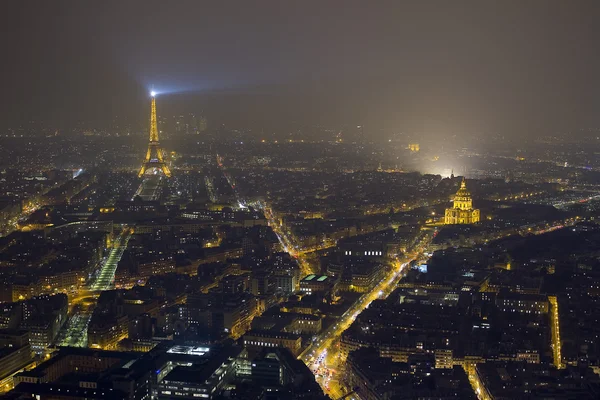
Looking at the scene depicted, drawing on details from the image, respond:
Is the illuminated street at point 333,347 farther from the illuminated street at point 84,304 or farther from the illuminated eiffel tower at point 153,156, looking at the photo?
the illuminated eiffel tower at point 153,156

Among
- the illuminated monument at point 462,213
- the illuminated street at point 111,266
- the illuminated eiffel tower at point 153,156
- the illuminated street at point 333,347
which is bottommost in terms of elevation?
the illuminated street at point 333,347

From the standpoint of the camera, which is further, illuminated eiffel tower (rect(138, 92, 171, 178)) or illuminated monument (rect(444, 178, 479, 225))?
illuminated eiffel tower (rect(138, 92, 171, 178))

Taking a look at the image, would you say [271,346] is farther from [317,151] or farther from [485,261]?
[317,151]

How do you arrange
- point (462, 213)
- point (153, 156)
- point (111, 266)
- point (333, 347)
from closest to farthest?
→ point (333, 347) → point (111, 266) → point (462, 213) → point (153, 156)

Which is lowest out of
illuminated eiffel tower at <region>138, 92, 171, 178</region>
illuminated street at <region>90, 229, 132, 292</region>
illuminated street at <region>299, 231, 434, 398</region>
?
illuminated street at <region>299, 231, 434, 398</region>

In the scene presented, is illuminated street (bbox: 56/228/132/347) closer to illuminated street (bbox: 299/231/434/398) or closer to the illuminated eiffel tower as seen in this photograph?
illuminated street (bbox: 299/231/434/398)

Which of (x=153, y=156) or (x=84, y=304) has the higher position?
(x=153, y=156)

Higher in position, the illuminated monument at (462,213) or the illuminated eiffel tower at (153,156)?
the illuminated eiffel tower at (153,156)

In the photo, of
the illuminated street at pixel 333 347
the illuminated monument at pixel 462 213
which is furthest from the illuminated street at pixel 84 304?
the illuminated monument at pixel 462 213

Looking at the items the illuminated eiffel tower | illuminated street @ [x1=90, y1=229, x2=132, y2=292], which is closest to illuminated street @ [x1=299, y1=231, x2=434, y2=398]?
illuminated street @ [x1=90, y1=229, x2=132, y2=292]

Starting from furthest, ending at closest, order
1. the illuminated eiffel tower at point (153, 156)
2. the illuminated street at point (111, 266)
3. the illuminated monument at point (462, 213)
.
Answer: the illuminated eiffel tower at point (153, 156)
the illuminated monument at point (462, 213)
the illuminated street at point (111, 266)

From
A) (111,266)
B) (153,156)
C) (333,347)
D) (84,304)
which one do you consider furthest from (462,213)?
(153,156)

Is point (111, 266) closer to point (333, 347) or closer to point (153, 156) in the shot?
point (333, 347)

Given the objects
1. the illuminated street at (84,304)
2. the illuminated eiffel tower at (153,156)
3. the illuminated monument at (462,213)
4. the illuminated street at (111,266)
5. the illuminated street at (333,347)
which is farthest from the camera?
the illuminated eiffel tower at (153,156)
